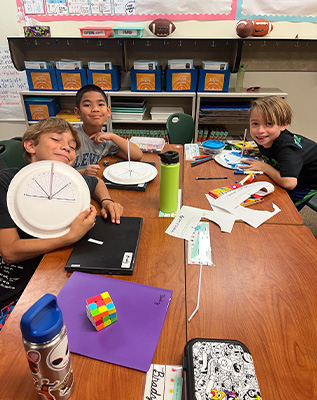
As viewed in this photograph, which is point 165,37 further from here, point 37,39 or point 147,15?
point 37,39

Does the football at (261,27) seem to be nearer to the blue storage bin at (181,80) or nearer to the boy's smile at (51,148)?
the blue storage bin at (181,80)

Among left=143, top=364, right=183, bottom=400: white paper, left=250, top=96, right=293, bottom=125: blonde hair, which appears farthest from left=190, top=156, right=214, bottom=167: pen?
left=143, top=364, right=183, bottom=400: white paper

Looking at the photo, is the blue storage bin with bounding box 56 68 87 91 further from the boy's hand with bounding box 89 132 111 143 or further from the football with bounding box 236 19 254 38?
the football with bounding box 236 19 254 38

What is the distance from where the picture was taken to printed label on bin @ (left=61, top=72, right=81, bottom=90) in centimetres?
271

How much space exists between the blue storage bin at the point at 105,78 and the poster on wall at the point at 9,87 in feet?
2.80

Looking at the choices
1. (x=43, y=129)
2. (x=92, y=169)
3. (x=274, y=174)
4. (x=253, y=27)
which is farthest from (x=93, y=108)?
(x=253, y=27)

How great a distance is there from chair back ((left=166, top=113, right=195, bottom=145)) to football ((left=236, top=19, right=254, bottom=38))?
2.77 feet

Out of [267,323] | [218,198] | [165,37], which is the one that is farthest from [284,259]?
[165,37]

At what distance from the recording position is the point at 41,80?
108 inches

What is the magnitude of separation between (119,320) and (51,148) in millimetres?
747

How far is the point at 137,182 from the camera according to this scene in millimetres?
1421

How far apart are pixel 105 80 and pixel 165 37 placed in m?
0.66

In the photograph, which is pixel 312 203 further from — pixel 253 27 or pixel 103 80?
pixel 103 80

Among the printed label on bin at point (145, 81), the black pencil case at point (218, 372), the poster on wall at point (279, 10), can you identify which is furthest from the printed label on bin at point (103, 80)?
the black pencil case at point (218, 372)
